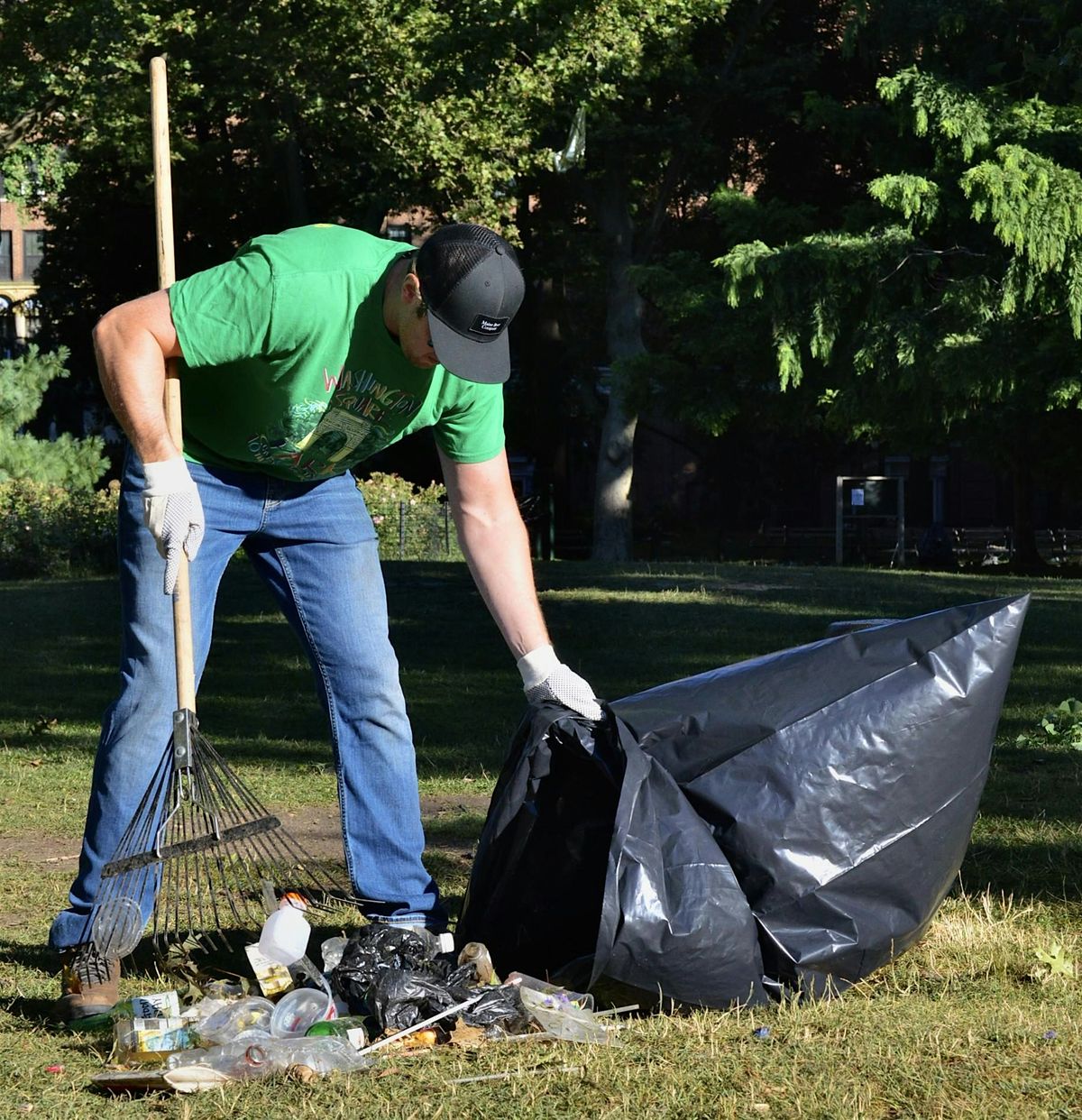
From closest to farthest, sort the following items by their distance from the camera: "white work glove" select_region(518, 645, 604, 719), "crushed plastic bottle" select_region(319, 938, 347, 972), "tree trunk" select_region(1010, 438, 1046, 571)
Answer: "crushed plastic bottle" select_region(319, 938, 347, 972), "white work glove" select_region(518, 645, 604, 719), "tree trunk" select_region(1010, 438, 1046, 571)

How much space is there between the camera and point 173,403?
3.20 meters

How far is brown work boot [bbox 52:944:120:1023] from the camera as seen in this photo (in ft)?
10.4

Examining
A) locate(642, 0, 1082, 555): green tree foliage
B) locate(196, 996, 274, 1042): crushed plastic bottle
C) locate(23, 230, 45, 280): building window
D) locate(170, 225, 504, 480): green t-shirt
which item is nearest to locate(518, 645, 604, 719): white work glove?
locate(170, 225, 504, 480): green t-shirt

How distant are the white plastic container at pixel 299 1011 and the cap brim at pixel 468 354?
1244 millimetres

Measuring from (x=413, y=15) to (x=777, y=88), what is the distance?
7.38 m

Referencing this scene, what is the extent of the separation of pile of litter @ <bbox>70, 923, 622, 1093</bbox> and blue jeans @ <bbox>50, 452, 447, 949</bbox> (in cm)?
28

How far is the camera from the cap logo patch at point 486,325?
3039 millimetres

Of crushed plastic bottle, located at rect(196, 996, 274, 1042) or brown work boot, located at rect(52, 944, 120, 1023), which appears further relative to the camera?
brown work boot, located at rect(52, 944, 120, 1023)

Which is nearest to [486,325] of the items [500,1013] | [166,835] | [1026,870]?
[166,835]

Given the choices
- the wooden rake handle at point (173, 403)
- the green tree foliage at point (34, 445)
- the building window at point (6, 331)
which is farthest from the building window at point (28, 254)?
the wooden rake handle at point (173, 403)

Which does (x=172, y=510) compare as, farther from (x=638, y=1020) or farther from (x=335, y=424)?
(x=638, y=1020)

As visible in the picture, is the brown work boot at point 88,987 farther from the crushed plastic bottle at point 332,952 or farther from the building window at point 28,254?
the building window at point 28,254

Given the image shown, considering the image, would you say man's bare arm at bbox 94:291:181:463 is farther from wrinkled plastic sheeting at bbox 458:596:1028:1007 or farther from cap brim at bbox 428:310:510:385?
wrinkled plastic sheeting at bbox 458:596:1028:1007

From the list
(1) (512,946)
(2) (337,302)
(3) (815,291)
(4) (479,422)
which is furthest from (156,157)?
(3) (815,291)
